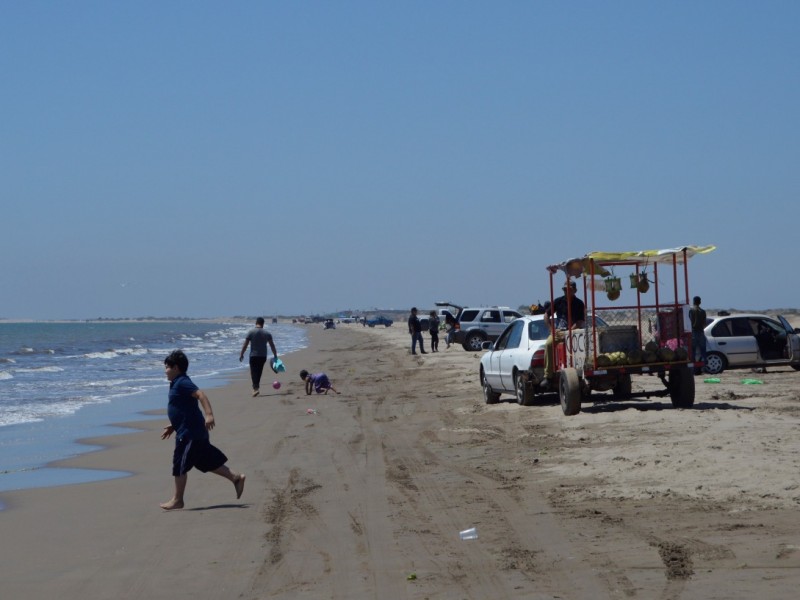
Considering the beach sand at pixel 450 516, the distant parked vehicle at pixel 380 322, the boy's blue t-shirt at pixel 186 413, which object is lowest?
the beach sand at pixel 450 516

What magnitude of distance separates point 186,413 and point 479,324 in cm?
3203

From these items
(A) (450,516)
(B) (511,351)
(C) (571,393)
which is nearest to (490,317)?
(B) (511,351)

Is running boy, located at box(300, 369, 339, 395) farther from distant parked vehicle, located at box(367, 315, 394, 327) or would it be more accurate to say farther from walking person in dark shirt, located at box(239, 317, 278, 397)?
distant parked vehicle, located at box(367, 315, 394, 327)

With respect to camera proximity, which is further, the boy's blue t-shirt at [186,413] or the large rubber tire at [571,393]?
the large rubber tire at [571,393]

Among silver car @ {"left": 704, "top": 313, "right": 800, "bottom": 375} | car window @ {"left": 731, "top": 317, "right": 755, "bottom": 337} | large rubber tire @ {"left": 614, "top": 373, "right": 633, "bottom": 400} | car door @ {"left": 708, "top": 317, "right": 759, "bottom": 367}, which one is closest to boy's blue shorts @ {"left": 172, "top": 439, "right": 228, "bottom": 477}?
large rubber tire @ {"left": 614, "top": 373, "right": 633, "bottom": 400}

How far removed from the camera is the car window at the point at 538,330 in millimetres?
17062

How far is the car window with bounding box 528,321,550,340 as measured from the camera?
56.0 ft

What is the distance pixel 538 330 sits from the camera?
17.2 m

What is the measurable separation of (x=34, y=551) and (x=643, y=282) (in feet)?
33.8

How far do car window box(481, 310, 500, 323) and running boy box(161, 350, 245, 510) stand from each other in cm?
3192

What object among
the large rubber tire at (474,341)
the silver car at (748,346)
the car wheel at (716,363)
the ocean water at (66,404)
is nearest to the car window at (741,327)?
the silver car at (748,346)

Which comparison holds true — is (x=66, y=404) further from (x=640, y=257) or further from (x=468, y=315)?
(x=468, y=315)

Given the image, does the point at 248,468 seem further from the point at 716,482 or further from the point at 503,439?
the point at 716,482

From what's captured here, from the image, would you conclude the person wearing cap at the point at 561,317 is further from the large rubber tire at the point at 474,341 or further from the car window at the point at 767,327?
the large rubber tire at the point at 474,341
